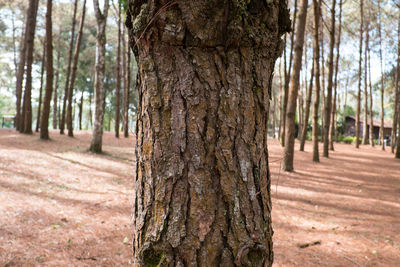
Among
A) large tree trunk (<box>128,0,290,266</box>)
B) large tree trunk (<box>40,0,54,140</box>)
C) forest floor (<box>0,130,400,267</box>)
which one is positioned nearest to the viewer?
large tree trunk (<box>128,0,290,266</box>)

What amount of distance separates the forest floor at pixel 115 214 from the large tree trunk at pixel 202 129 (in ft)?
1.83

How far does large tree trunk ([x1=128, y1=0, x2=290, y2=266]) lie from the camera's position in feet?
3.82

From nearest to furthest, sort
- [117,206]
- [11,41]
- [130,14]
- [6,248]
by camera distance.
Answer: [130,14] < [6,248] < [117,206] < [11,41]

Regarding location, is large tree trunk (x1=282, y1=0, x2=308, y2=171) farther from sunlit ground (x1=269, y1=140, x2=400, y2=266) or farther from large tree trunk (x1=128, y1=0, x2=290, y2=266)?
large tree trunk (x1=128, y1=0, x2=290, y2=266)

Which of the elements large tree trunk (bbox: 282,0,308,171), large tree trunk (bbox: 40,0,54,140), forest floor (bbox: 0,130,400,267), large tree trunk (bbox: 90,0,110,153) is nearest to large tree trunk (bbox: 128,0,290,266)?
forest floor (bbox: 0,130,400,267)

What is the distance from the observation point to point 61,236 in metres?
3.57

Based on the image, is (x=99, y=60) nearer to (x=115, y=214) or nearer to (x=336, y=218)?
(x=115, y=214)

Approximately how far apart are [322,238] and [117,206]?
3.51 meters

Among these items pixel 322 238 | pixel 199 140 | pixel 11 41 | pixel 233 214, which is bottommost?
pixel 322 238

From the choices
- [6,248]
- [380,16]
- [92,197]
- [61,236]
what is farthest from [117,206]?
[380,16]

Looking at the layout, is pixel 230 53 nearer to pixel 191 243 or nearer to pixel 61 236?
pixel 191 243

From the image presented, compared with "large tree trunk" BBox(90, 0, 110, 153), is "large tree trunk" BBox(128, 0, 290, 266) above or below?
below

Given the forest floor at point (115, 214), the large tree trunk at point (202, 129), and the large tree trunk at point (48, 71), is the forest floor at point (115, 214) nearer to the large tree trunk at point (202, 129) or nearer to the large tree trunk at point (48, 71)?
the large tree trunk at point (202, 129)

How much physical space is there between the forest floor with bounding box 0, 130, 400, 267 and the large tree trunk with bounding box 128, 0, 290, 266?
1.83 ft
